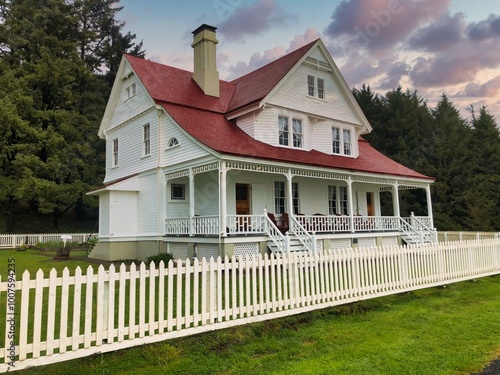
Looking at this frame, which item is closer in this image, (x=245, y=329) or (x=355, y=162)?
(x=245, y=329)

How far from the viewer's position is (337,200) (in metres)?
21.5

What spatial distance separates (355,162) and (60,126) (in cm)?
2636

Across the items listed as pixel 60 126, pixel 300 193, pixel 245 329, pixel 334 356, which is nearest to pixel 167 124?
pixel 300 193

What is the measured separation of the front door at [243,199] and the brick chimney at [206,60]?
5.67 m

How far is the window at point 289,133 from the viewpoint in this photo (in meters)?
18.7

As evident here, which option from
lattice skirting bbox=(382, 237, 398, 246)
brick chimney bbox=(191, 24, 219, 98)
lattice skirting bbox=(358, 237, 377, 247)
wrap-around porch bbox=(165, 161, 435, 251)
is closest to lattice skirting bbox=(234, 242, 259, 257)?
wrap-around porch bbox=(165, 161, 435, 251)

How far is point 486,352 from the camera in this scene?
5789 millimetres

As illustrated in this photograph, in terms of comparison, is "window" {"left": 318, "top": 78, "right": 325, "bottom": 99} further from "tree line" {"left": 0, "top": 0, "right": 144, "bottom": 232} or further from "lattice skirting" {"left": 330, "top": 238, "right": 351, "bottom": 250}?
"tree line" {"left": 0, "top": 0, "right": 144, "bottom": 232}

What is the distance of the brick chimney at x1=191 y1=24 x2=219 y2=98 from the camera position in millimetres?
20391

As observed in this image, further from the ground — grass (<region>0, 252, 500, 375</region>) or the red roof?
the red roof

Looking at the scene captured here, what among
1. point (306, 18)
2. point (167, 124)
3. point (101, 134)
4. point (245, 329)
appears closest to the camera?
point (245, 329)

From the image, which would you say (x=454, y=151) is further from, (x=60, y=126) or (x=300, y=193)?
(x=60, y=126)

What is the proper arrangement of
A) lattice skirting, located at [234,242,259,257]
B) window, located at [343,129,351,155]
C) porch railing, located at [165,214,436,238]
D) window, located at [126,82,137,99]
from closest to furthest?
lattice skirting, located at [234,242,259,257] → porch railing, located at [165,214,436,238] → window, located at [126,82,137,99] → window, located at [343,129,351,155]

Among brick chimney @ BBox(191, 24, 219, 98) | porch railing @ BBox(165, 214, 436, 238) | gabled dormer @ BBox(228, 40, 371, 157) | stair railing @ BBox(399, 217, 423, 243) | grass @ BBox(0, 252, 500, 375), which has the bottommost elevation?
grass @ BBox(0, 252, 500, 375)
